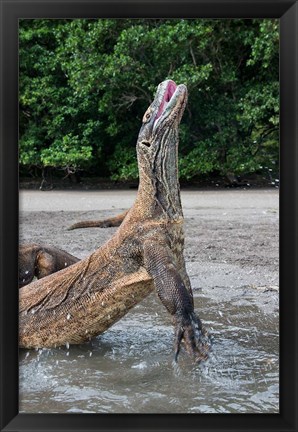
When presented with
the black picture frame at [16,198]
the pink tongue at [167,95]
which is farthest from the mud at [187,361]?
the pink tongue at [167,95]

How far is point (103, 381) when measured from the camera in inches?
168

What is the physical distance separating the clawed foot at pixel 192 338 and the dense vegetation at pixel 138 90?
11.3 m

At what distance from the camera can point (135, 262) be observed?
4410 millimetres

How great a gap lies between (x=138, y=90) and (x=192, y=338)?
13.3 metres

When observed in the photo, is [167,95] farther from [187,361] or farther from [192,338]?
[187,361]

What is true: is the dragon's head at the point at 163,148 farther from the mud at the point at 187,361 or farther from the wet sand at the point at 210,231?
the wet sand at the point at 210,231

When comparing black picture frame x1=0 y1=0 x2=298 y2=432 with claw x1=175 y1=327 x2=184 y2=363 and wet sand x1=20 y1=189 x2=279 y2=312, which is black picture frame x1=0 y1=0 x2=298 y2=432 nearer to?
claw x1=175 y1=327 x2=184 y2=363

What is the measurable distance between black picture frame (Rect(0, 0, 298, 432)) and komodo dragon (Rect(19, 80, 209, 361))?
0.90 meters

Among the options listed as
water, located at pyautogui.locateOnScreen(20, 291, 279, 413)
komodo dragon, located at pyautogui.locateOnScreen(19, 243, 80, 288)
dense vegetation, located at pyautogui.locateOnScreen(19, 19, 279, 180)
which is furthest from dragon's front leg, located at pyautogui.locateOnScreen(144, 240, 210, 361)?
dense vegetation, located at pyautogui.locateOnScreen(19, 19, 279, 180)

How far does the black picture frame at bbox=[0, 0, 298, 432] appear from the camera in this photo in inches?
138

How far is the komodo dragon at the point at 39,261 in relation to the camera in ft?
16.9

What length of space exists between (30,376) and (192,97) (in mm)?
13504
